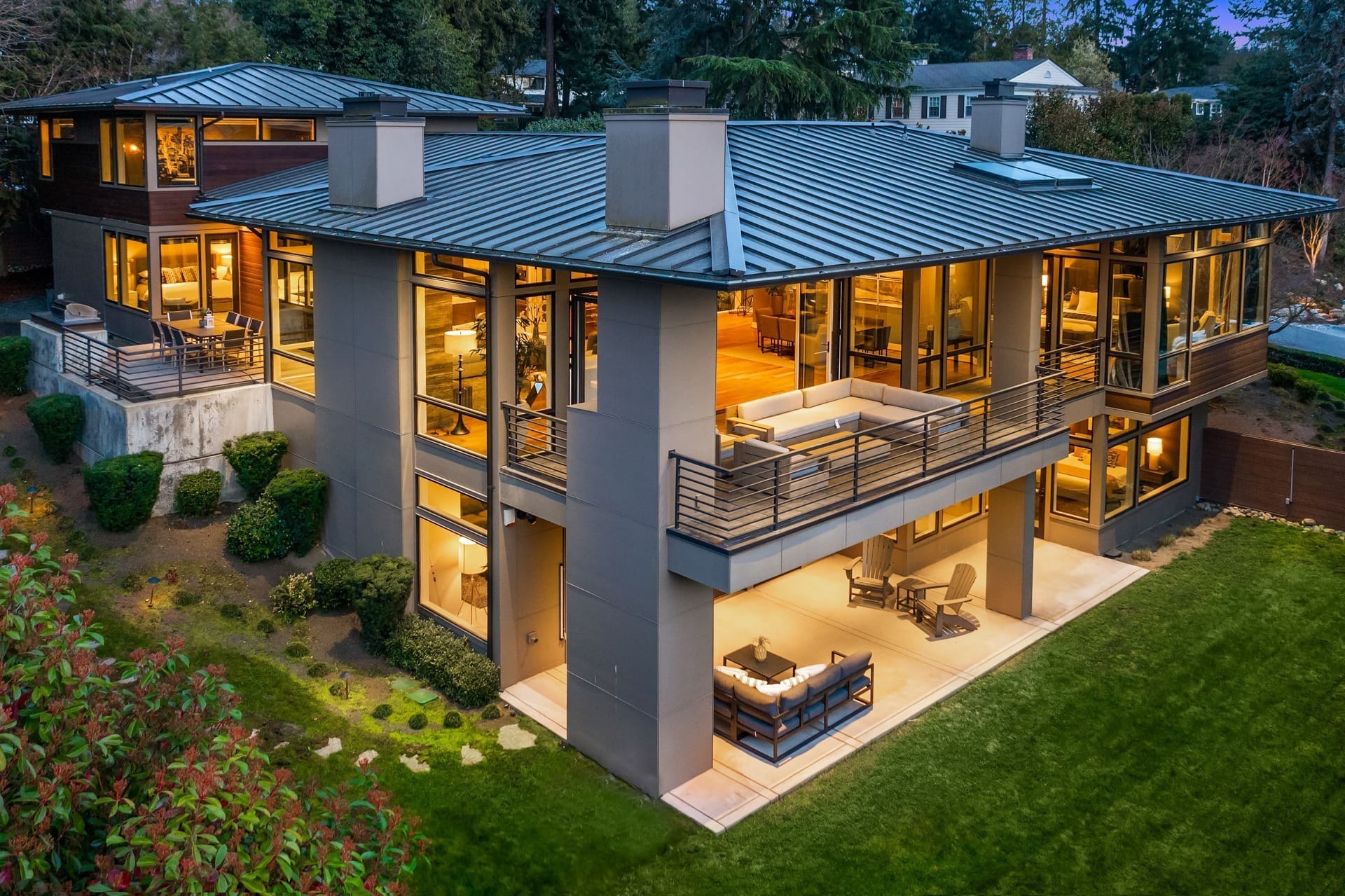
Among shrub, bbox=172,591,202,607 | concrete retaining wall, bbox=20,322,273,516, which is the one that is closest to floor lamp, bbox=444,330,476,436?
shrub, bbox=172,591,202,607

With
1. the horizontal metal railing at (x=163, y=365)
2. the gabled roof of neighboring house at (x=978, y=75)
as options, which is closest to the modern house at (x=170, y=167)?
the horizontal metal railing at (x=163, y=365)

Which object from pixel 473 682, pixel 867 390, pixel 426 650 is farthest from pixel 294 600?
pixel 867 390

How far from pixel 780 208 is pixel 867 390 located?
164 inches

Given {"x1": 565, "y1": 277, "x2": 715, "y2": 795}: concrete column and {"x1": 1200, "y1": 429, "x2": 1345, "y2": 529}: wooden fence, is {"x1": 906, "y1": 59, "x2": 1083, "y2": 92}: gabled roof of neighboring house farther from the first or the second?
{"x1": 565, "y1": 277, "x2": 715, "y2": 795}: concrete column

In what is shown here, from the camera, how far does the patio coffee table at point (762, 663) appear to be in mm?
15078

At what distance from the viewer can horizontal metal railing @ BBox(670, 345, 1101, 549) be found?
13.0 m

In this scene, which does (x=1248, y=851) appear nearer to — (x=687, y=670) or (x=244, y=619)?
(x=687, y=670)

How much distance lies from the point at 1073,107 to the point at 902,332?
2646 centimetres

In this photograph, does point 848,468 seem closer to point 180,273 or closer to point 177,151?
point 180,273

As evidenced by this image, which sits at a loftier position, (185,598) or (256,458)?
(256,458)

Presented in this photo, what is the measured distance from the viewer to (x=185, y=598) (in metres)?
17.1

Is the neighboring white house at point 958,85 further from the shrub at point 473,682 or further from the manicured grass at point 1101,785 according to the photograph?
the shrub at point 473,682

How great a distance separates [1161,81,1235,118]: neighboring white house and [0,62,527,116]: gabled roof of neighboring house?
1184 inches

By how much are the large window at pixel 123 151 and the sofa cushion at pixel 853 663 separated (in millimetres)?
17631
